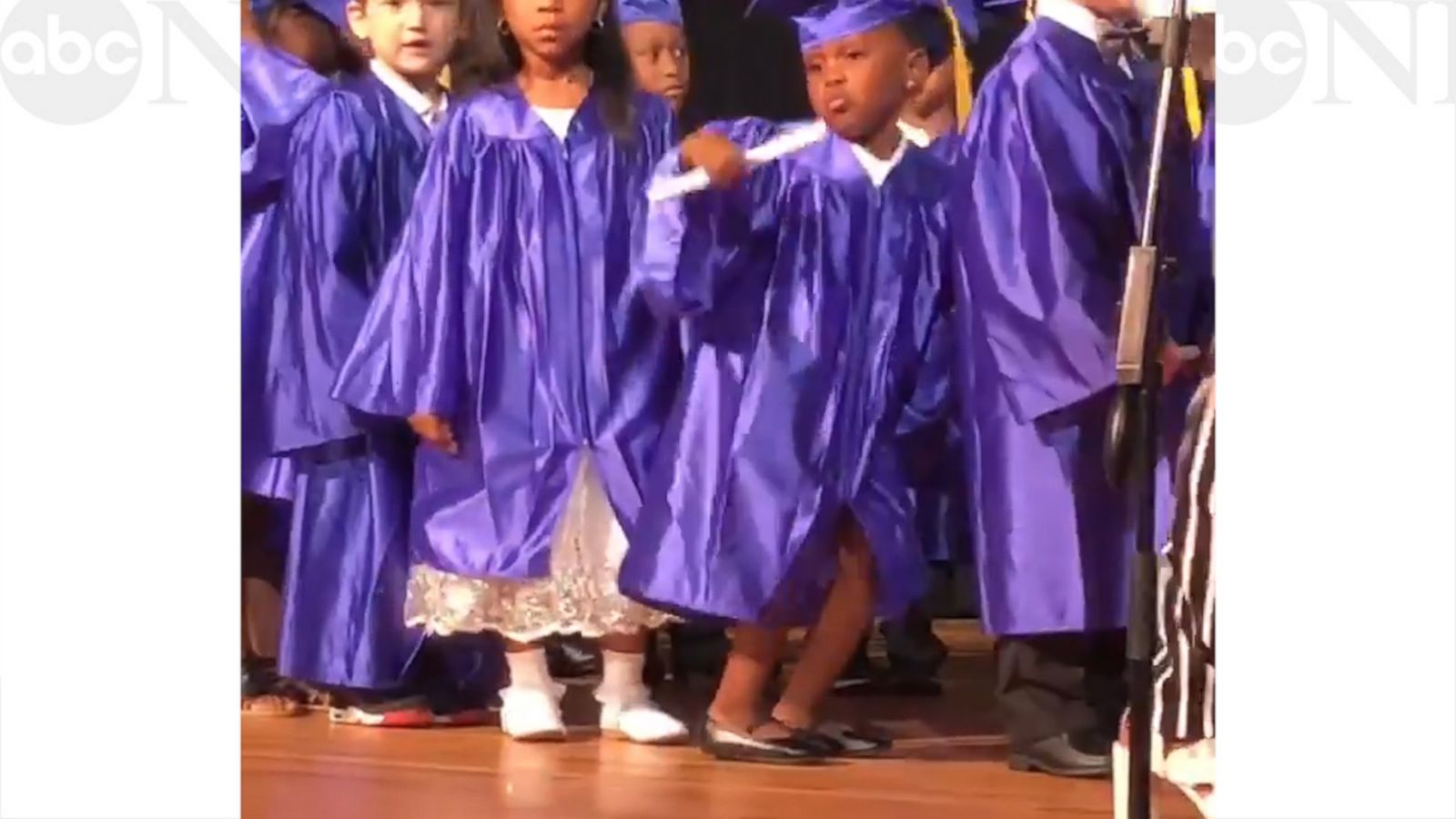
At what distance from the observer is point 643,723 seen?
55.8 inches

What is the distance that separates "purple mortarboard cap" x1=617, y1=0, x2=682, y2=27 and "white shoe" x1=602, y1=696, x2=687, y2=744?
1.80ft

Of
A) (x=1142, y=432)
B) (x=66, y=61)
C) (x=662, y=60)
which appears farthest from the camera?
(x=66, y=61)

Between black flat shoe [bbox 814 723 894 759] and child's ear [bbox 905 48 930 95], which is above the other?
child's ear [bbox 905 48 930 95]

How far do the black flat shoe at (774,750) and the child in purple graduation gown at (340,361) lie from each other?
262 mm

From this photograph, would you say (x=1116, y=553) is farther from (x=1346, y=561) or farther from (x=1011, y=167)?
(x=1011, y=167)

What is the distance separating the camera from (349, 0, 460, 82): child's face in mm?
1461

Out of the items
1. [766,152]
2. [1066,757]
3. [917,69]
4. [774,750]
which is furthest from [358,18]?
[1066,757]

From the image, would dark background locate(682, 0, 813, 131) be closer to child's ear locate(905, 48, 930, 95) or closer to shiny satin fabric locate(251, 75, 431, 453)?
child's ear locate(905, 48, 930, 95)

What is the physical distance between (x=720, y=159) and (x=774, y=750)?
47 cm

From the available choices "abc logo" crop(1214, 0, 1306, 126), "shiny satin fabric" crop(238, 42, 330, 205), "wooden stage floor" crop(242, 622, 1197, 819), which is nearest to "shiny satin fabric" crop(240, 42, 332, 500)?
"shiny satin fabric" crop(238, 42, 330, 205)

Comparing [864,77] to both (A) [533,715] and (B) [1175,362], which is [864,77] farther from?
(A) [533,715]

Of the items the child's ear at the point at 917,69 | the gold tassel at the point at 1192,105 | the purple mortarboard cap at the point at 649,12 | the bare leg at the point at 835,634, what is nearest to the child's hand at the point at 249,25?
the purple mortarboard cap at the point at 649,12

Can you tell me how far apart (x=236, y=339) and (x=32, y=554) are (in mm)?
252

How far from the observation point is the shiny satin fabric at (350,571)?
4.84ft
